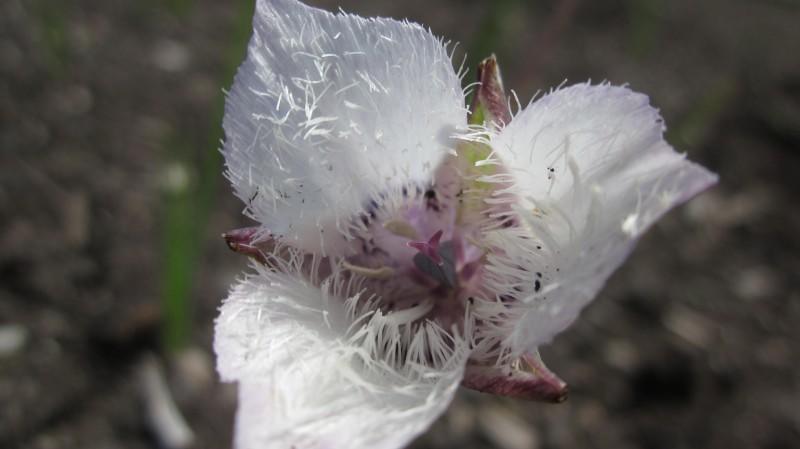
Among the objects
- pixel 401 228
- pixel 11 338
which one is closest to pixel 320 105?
pixel 401 228

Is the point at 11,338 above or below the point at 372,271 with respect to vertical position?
below

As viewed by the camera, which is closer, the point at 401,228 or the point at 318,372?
the point at 318,372

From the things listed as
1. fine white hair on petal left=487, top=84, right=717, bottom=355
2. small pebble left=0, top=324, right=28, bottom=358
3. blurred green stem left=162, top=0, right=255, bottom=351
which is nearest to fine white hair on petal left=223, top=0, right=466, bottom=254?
fine white hair on petal left=487, top=84, right=717, bottom=355

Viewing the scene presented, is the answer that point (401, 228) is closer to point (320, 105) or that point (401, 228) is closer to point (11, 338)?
point (320, 105)

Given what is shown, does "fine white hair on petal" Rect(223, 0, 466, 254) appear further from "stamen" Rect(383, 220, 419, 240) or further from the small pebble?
the small pebble

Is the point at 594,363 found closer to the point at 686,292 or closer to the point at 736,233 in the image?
the point at 686,292

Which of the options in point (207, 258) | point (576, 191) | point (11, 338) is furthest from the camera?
point (207, 258)

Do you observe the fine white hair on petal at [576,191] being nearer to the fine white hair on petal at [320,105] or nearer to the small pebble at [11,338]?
the fine white hair on petal at [320,105]
